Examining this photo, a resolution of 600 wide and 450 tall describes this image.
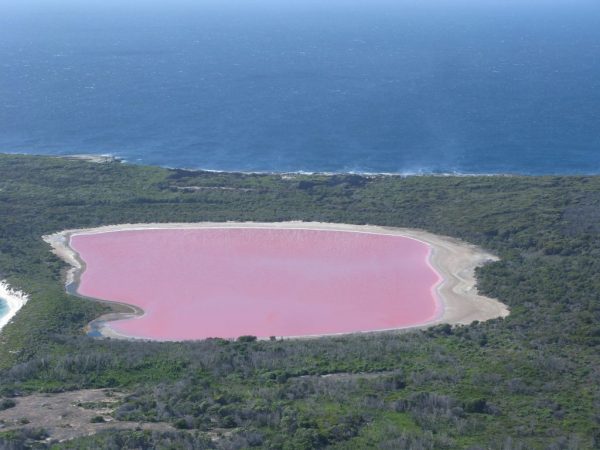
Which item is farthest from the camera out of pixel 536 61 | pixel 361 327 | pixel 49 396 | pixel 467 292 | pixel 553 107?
pixel 536 61

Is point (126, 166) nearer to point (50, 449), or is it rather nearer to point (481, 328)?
point (481, 328)

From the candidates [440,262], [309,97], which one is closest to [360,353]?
[440,262]

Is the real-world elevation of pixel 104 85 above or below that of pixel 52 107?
above

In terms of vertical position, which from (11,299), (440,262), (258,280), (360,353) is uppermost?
(440,262)

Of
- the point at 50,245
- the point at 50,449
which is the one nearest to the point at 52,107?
the point at 50,245

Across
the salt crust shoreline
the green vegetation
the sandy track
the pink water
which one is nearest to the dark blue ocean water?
the green vegetation

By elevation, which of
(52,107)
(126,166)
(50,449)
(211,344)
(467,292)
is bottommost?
(50,449)

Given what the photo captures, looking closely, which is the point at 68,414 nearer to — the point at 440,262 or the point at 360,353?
the point at 360,353
